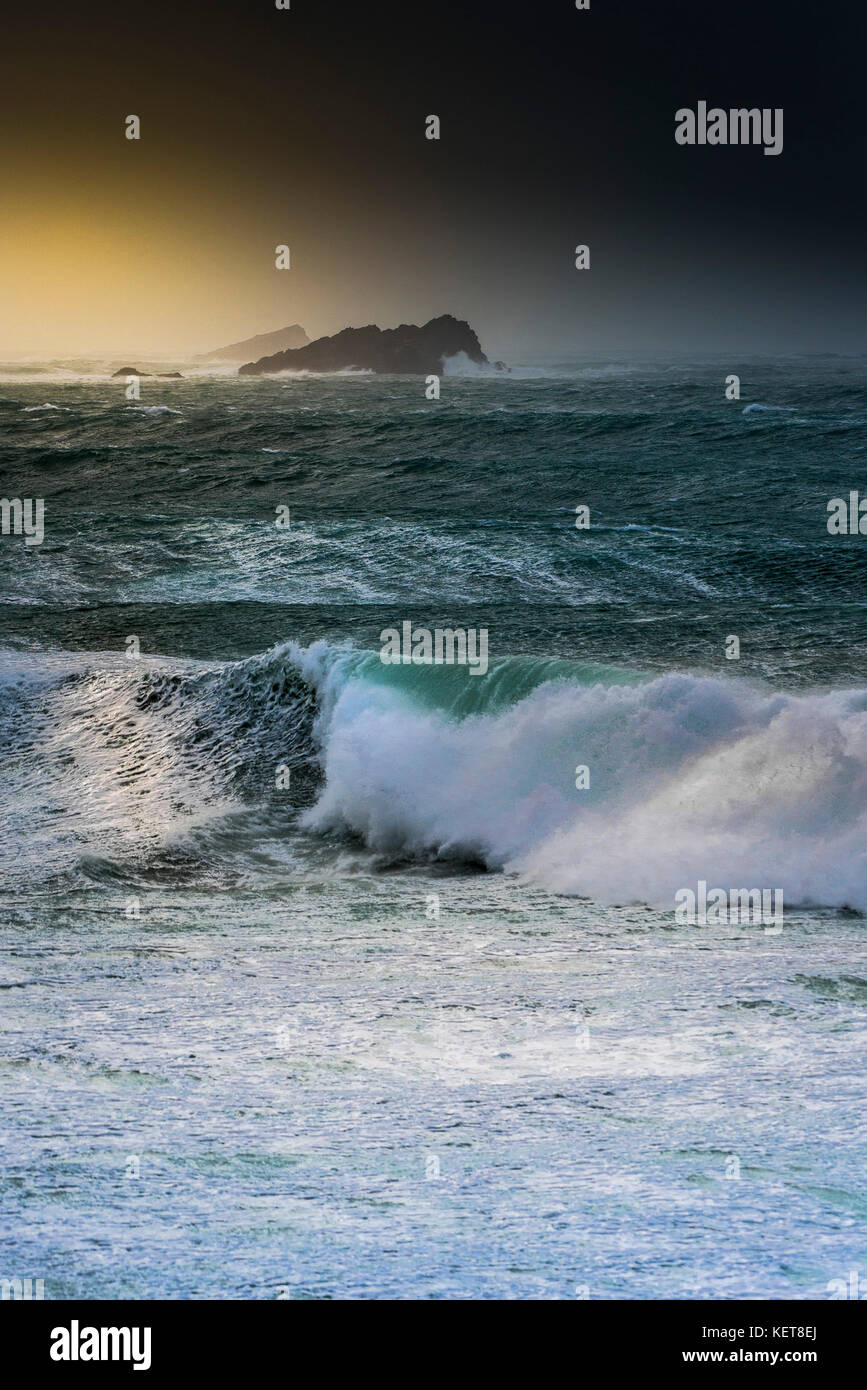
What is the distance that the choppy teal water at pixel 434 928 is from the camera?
12.8 ft

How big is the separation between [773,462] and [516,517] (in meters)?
8.85

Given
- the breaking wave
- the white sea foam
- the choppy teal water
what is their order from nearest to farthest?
the choppy teal water, the white sea foam, the breaking wave

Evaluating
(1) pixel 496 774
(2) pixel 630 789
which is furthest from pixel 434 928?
(1) pixel 496 774

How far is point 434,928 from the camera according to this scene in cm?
749

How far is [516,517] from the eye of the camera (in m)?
25.7

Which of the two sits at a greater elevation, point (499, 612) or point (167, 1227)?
point (499, 612)

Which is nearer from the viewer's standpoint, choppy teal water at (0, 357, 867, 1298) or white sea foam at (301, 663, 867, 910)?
choppy teal water at (0, 357, 867, 1298)

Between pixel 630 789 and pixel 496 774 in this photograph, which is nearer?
pixel 630 789

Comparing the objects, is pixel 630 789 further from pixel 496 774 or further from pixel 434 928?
pixel 434 928

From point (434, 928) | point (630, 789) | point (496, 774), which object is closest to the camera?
point (434, 928)

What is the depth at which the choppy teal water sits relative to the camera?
391 centimetres

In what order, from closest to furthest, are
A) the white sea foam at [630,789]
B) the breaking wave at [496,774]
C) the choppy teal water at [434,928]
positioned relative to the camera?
the choppy teal water at [434,928], the white sea foam at [630,789], the breaking wave at [496,774]

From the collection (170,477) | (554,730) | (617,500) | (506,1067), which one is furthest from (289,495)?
(506,1067)

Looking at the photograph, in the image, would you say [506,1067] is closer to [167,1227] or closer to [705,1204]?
[705,1204]
